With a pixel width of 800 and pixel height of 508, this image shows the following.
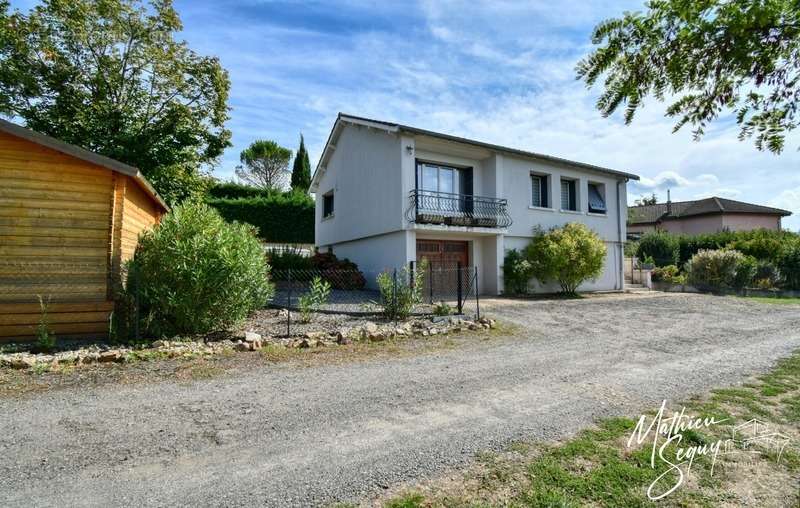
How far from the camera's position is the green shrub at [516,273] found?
52.1ft

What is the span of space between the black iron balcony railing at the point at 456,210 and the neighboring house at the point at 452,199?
39 mm

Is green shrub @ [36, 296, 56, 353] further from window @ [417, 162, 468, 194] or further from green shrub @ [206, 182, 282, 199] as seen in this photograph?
green shrub @ [206, 182, 282, 199]

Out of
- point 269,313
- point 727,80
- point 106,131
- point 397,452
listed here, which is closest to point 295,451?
point 397,452

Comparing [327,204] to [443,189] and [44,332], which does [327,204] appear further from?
[44,332]

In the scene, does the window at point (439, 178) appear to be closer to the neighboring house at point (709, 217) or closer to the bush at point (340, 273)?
the bush at point (340, 273)

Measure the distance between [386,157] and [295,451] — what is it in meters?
12.9

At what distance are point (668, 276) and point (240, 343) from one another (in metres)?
22.0

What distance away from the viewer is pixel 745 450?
3.58 meters

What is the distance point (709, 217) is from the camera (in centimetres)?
3466

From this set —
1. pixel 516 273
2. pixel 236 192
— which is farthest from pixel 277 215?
pixel 516 273

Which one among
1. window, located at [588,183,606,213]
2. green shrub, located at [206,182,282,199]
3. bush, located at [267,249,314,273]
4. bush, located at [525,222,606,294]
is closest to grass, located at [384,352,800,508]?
bush, located at [525,222,606,294]

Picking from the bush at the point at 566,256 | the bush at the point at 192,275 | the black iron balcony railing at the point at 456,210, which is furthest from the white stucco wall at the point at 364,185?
the bush at the point at 192,275

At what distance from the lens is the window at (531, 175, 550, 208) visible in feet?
59.0

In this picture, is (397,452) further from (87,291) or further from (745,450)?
(87,291)
